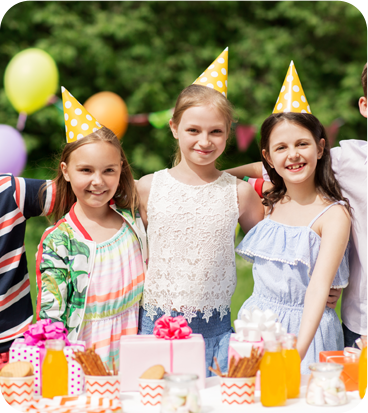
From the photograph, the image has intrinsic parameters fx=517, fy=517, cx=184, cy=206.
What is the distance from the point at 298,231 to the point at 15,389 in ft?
4.17

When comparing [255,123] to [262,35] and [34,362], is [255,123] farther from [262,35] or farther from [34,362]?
[34,362]

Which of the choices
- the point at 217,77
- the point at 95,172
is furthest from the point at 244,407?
the point at 217,77

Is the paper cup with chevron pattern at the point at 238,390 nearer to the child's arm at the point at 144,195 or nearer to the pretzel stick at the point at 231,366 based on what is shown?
the pretzel stick at the point at 231,366

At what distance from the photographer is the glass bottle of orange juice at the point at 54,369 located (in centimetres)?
164

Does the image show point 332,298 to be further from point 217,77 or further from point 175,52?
point 175,52

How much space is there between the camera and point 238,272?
20.7ft

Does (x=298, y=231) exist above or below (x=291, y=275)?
above

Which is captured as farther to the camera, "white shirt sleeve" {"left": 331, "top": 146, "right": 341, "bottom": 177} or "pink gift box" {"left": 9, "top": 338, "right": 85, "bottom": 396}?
"white shirt sleeve" {"left": 331, "top": 146, "right": 341, "bottom": 177}

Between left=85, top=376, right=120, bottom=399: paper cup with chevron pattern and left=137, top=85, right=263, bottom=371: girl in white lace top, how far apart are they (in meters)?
0.70

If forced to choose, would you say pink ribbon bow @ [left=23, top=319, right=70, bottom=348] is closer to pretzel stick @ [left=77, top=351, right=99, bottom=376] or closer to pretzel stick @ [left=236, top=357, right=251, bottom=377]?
pretzel stick @ [left=77, top=351, right=99, bottom=376]

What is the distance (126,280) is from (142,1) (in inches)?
344

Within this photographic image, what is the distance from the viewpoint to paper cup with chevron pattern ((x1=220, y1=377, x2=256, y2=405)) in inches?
62.9

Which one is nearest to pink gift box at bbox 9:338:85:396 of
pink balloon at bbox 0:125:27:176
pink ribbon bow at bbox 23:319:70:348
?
pink ribbon bow at bbox 23:319:70:348

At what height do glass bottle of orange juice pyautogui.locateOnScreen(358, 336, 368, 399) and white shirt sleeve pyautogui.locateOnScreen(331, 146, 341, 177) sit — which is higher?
white shirt sleeve pyautogui.locateOnScreen(331, 146, 341, 177)
